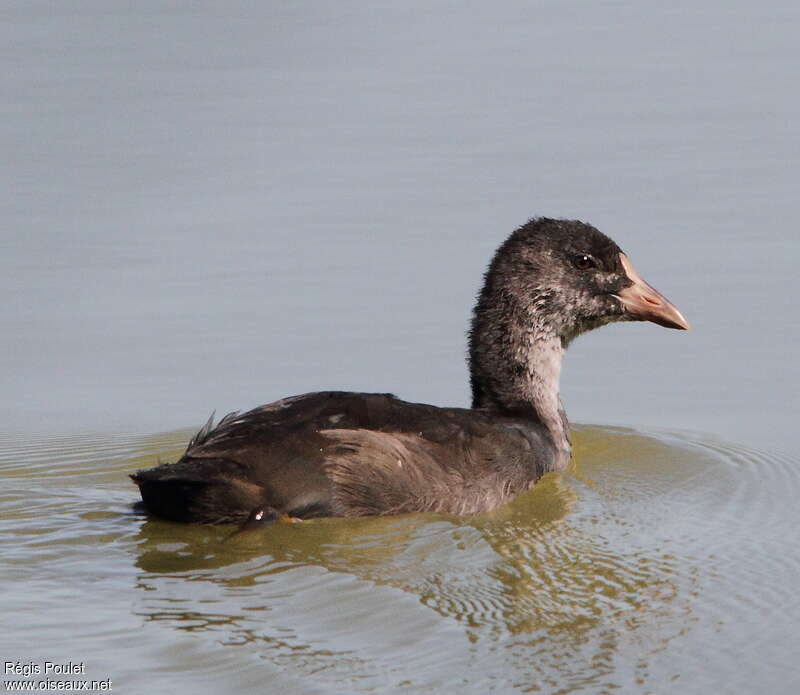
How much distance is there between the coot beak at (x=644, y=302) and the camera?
345 inches

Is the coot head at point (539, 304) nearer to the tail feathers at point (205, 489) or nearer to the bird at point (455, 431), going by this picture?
the bird at point (455, 431)

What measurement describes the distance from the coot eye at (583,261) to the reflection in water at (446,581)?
110 cm

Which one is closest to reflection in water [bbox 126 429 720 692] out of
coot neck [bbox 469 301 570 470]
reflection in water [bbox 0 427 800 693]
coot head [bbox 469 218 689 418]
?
reflection in water [bbox 0 427 800 693]

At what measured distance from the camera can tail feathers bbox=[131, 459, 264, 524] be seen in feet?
22.3

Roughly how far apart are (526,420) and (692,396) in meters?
1.26

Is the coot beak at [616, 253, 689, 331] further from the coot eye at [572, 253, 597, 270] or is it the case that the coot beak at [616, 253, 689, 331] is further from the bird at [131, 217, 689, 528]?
the coot eye at [572, 253, 597, 270]

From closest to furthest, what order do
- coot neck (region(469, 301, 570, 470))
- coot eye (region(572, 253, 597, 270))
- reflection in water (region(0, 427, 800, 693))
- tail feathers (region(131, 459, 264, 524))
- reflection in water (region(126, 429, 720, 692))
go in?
reflection in water (region(0, 427, 800, 693)) → reflection in water (region(126, 429, 720, 692)) → tail feathers (region(131, 459, 264, 524)) → coot neck (region(469, 301, 570, 470)) → coot eye (region(572, 253, 597, 270))

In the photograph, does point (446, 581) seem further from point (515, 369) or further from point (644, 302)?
point (644, 302)

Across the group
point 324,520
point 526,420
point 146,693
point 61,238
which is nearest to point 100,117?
point 61,238

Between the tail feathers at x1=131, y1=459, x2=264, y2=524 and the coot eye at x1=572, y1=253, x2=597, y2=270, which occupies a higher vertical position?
the coot eye at x1=572, y1=253, x2=597, y2=270

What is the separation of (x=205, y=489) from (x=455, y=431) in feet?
4.60

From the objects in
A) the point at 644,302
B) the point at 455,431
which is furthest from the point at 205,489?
the point at 644,302

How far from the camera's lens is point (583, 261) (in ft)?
28.5

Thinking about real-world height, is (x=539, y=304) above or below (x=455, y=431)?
above
